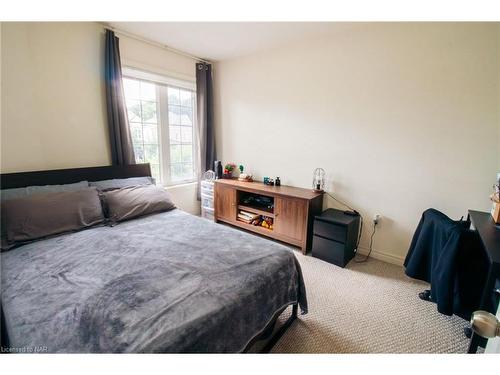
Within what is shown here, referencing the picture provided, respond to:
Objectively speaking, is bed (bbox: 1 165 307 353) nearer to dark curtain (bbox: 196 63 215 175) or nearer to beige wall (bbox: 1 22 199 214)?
beige wall (bbox: 1 22 199 214)

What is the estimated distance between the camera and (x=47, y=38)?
6.84 ft

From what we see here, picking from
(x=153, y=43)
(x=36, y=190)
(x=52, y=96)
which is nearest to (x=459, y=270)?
(x=36, y=190)

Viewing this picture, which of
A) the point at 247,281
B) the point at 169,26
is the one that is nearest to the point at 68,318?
the point at 247,281

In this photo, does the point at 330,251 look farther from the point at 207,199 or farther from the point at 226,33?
the point at 226,33

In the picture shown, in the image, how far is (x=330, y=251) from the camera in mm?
2363

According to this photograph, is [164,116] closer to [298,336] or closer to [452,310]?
[298,336]

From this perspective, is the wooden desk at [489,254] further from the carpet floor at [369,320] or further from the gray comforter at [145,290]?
the gray comforter at [145,290]

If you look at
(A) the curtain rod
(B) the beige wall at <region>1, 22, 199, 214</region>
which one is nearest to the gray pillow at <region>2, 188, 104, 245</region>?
(B) the beige wall at <region>1, 22, 199, 214</region>

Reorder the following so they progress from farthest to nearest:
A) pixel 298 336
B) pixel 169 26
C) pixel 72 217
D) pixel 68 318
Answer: pixel 169 26 < pixel 72 217 < pixel 298 336 < pixel 68 318

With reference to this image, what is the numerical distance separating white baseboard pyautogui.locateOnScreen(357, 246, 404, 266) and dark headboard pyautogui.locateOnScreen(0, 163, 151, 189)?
2779 millimetres

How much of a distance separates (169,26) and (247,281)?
267 cm

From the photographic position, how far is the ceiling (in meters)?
2.34

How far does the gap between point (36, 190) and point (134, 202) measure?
2.52 feet
